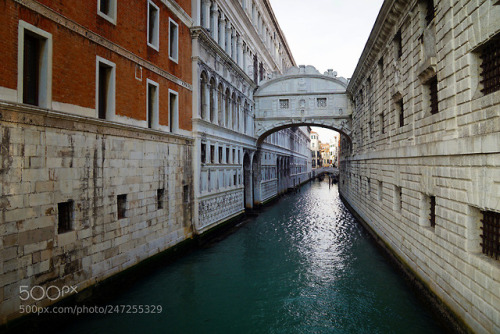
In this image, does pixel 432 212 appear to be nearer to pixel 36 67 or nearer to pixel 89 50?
pixel 89 50

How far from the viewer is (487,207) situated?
5.76 m

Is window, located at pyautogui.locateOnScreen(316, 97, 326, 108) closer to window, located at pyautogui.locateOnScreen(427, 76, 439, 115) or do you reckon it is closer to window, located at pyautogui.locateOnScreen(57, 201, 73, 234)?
Answer: window, located at pyautogui.locateOnScreen(427, 76, 439, 115)

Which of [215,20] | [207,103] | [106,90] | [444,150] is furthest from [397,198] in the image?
[215,20]

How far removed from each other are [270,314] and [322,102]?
1831cm

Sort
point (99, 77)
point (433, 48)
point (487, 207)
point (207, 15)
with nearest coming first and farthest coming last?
point (487, 207)
point (433, 48)
point (99, 77)
point (207, 15)

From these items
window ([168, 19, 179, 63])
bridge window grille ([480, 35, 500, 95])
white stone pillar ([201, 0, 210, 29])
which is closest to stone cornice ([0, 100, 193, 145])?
window ([168, 19, 179, 63])

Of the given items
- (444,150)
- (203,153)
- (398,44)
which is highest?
(398,44)

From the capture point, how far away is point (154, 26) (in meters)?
12.0

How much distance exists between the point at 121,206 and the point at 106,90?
3.47 meters

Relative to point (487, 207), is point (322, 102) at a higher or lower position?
higher

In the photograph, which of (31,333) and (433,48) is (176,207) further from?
(433,48)

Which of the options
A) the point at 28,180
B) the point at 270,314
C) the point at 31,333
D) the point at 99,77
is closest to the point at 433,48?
the point at 270,314

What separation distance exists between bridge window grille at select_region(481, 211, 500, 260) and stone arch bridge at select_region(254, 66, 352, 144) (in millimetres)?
17891

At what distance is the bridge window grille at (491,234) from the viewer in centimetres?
579
